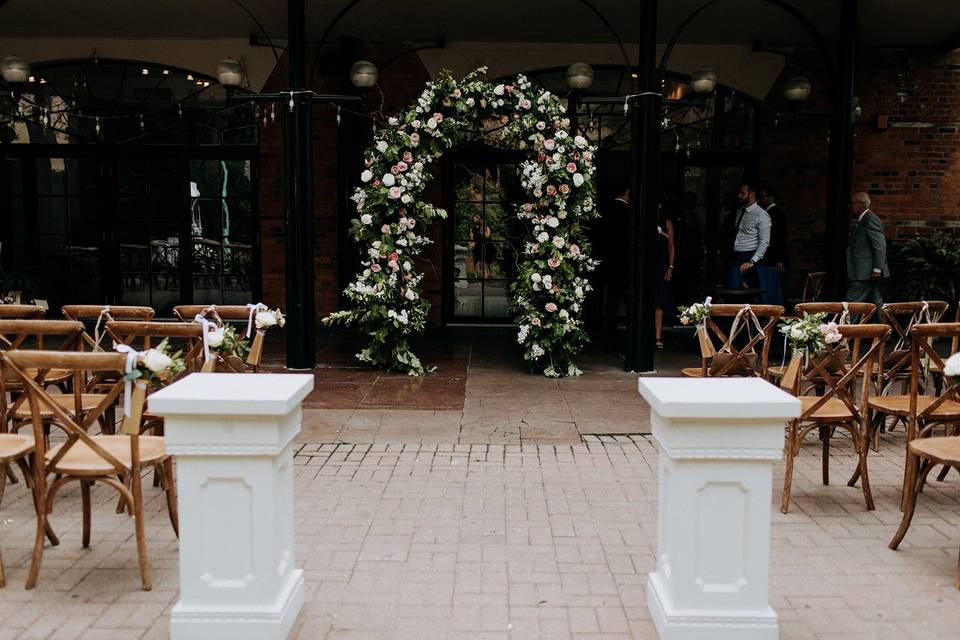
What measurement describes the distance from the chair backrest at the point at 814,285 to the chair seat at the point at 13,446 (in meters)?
7.63

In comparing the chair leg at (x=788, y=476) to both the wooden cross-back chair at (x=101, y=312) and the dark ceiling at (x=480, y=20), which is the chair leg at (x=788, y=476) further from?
the dark ceiling at (x=480, y=20)

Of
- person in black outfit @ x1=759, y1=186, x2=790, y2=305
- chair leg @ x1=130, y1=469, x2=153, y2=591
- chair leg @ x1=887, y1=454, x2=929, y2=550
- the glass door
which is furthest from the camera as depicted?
the glass door

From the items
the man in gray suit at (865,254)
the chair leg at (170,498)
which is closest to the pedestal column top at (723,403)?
the chair leg at (170,498)

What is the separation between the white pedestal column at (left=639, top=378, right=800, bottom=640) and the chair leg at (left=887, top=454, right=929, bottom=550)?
1.35 metres

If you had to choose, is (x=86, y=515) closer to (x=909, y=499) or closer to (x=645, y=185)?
(x=909, y=499)

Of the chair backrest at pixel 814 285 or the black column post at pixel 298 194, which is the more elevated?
the black column post at pixel 298 194

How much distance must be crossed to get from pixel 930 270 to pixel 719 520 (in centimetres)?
850

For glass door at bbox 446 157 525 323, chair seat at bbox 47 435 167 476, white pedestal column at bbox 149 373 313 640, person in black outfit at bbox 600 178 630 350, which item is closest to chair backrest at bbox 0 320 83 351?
chair seat at bbox 47 435 167 476

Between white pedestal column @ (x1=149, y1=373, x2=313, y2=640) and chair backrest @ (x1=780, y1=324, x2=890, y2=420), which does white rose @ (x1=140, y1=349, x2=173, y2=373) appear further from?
chair backrest @ (x1=780, y1=324, x2=890, y2=420)

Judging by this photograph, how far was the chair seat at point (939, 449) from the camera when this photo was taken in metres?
3.79

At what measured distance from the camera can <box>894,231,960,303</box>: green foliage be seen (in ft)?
33.0

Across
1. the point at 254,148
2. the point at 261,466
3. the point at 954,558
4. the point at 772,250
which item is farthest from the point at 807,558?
the point at 254,148

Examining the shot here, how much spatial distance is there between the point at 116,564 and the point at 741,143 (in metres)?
9.25

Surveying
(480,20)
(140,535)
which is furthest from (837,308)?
(480,20)
